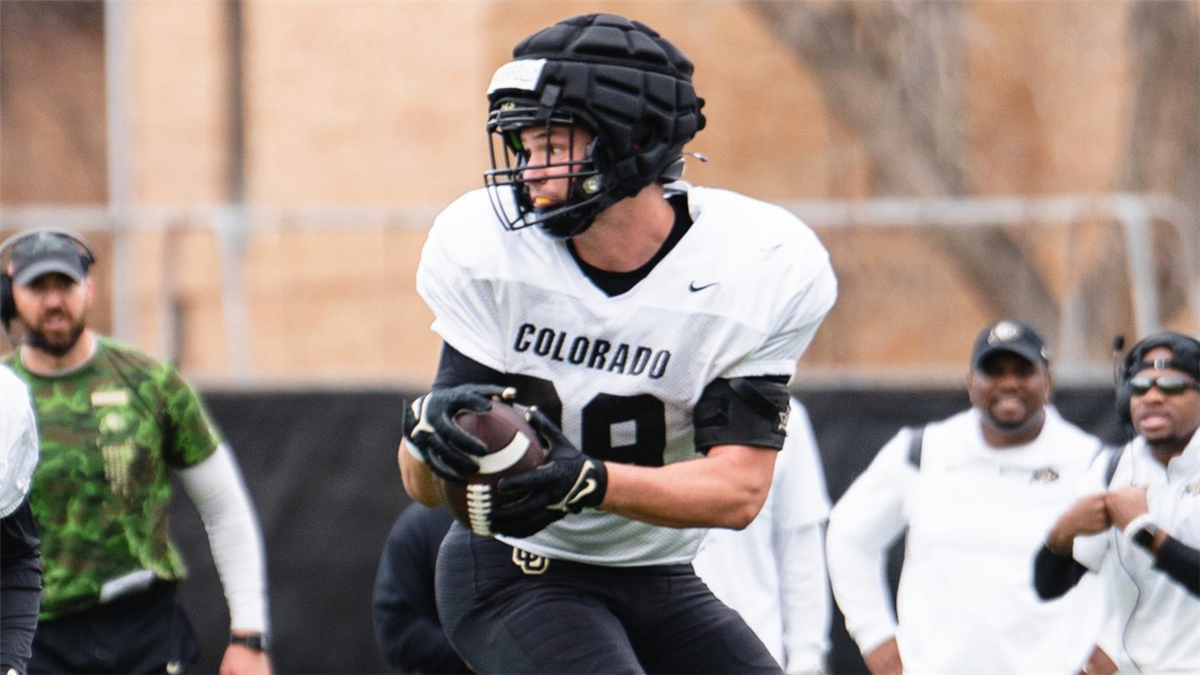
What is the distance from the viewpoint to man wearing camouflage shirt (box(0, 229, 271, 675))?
19.1 feet

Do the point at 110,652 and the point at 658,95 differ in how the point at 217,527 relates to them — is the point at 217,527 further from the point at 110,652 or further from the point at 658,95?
the point at 658,95

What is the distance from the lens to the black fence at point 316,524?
9.41m

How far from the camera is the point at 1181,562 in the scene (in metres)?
5.75

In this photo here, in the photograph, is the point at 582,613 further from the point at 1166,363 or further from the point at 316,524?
the point at 316,524

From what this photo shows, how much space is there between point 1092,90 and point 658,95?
11319mm

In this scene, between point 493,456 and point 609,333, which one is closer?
point 493,456

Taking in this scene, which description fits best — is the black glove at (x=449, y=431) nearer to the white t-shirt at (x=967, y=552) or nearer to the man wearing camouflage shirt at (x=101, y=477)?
the man wearing camouflage shirt at (x=101, y=477)

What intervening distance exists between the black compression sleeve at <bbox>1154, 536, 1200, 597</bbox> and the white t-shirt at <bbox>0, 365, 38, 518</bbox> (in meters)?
3.03

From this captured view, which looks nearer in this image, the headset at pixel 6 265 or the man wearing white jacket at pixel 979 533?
the headset at pixel 6 265

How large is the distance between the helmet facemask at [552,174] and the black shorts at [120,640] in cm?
232

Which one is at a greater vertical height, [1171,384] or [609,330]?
[609,330]

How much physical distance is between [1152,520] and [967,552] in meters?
0.86

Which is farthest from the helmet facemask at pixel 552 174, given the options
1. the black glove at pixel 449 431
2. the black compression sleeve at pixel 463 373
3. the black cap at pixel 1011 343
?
the black cap at pixel 1011 343

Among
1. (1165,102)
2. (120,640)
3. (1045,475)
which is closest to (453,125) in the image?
(1165,102)
